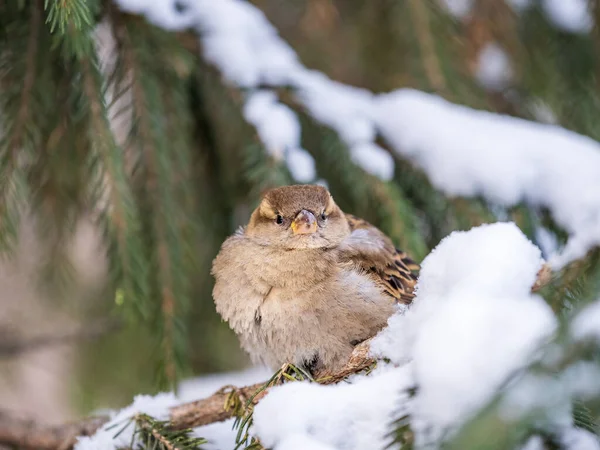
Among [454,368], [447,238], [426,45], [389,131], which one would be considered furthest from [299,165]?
[454,368]

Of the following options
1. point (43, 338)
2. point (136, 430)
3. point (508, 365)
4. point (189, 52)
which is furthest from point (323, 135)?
point (508, 365)

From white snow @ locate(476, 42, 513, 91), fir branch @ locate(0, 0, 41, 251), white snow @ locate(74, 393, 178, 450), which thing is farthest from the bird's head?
white snow @ locate(476, 42, 513, 91)

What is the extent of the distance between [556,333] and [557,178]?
131cm

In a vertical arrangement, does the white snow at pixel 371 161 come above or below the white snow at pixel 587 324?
above

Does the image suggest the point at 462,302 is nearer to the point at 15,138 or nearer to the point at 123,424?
the point at 123,424

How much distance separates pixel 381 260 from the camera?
1938mm

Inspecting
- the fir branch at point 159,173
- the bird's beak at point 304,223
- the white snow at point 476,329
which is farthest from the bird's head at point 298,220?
the white snow at point 476,329

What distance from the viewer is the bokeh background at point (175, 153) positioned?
6.19ft

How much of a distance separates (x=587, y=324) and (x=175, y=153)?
1.60 m

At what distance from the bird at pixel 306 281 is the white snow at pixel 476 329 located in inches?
26.6

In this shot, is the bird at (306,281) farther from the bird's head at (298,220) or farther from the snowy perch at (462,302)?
the snowy perch at (462,302)

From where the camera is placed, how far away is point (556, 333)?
0.77 meters

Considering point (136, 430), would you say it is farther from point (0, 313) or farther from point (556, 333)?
point (0, 313)

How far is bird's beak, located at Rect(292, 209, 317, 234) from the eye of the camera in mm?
1956
